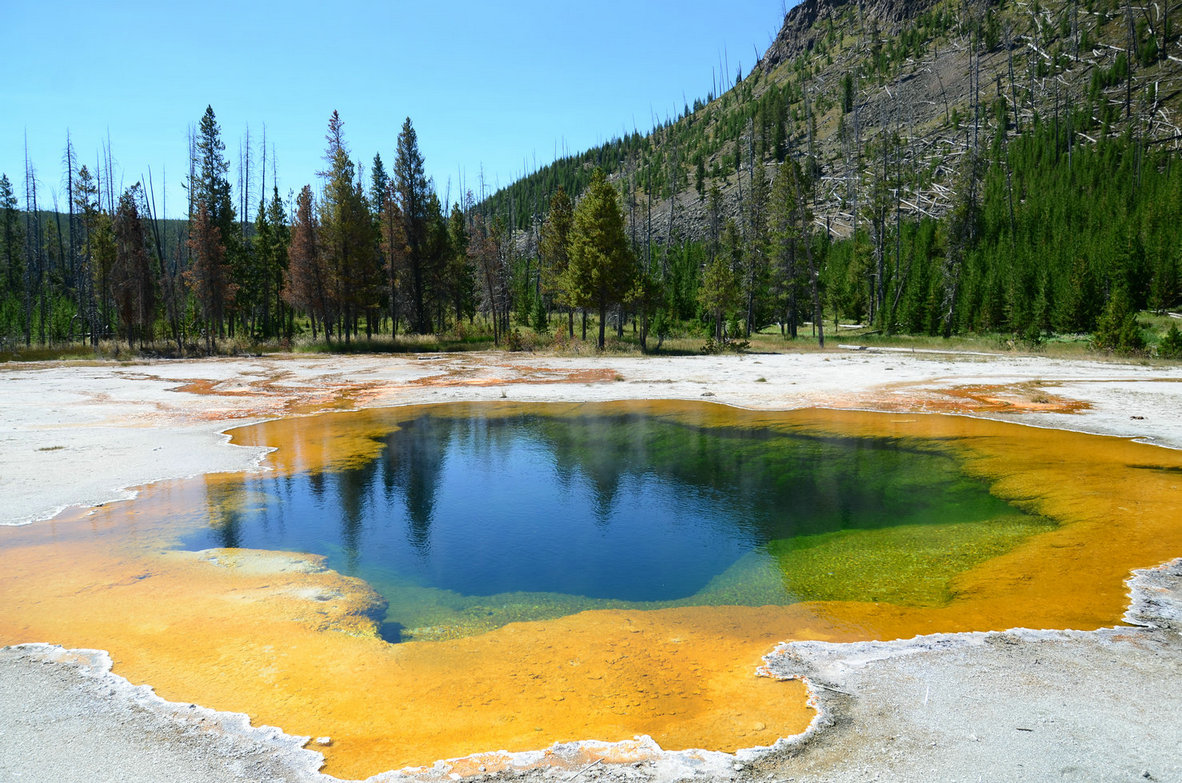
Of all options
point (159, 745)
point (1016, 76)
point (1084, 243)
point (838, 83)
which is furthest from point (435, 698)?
point (838, 83)

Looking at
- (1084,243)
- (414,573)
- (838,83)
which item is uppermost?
(838,83)

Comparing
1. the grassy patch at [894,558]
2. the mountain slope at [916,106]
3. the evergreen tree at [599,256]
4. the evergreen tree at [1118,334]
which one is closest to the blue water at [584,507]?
the grassy patch at [894,558]

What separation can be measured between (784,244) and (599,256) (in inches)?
857

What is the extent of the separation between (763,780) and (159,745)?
14.0 ft

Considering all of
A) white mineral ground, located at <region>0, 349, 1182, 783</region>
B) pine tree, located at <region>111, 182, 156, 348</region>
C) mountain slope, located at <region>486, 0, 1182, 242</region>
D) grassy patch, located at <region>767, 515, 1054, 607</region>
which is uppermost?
mountain slope, located at <region>486, 0, 1182, 242</region>

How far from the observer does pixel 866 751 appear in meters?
4.30

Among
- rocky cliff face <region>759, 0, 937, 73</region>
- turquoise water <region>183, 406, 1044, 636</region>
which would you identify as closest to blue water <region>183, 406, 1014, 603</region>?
turquoise water <region>183, 406, 1044, 636</region>

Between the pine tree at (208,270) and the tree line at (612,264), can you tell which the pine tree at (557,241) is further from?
the pine tree at (208,270)

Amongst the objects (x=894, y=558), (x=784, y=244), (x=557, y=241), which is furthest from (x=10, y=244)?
(x=894, y=558)

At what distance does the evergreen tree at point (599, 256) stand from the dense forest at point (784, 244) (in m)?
0.16

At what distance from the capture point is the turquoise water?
8430 mm

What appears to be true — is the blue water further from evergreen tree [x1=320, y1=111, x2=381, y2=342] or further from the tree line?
evergreen tree [x1=320, y1=111, x2=381, y2=342]

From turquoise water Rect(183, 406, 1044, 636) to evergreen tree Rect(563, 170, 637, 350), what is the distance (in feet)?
85.5

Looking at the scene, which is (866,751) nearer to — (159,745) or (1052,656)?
(1052,656)
